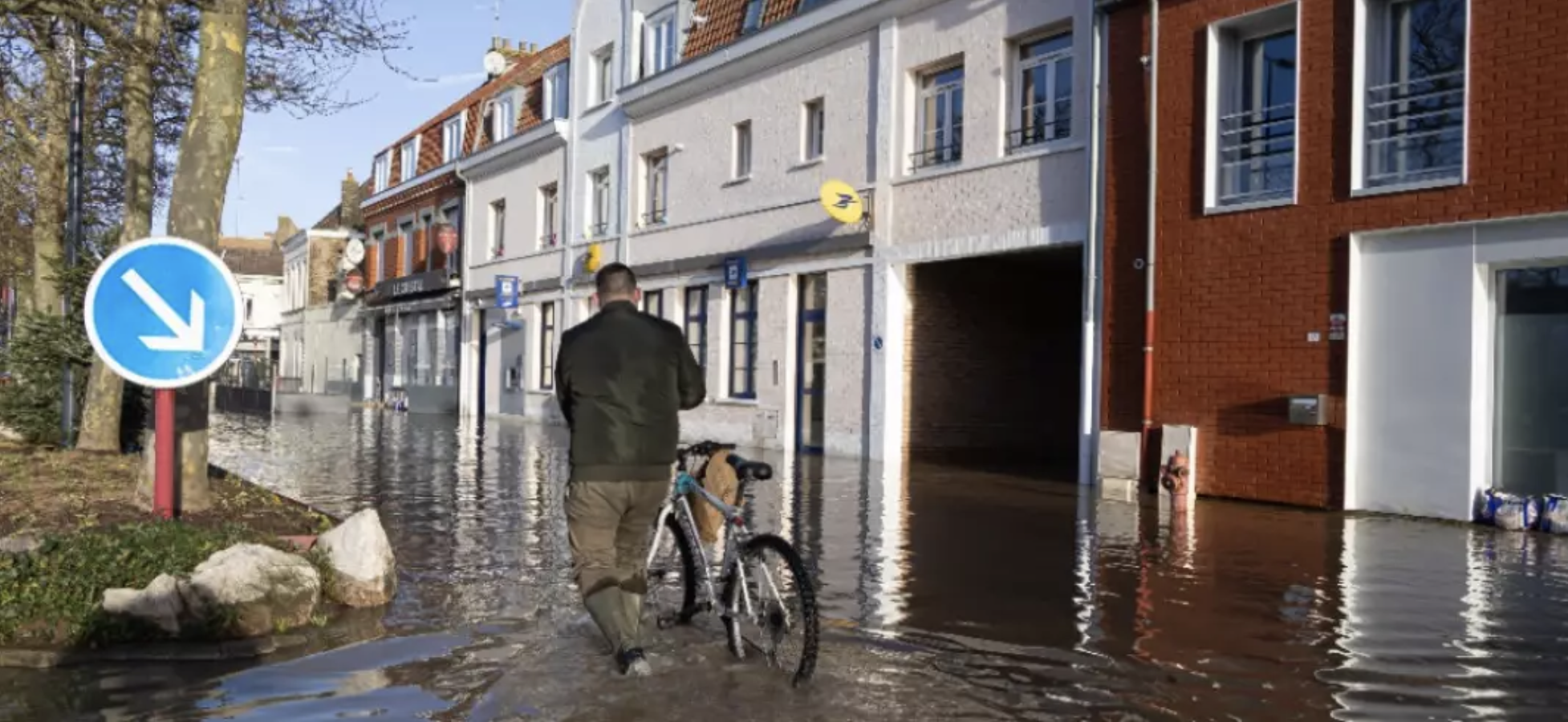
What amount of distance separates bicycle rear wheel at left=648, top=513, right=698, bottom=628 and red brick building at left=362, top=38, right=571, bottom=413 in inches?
1041

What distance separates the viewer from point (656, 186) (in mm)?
26062

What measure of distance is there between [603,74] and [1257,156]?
688 inches

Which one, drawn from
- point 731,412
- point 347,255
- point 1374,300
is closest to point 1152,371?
point 1374,300

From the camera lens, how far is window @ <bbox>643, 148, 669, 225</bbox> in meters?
25.5

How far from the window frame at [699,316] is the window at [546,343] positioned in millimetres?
6565

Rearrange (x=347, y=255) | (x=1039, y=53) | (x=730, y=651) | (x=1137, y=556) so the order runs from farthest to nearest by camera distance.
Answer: (x=347, y=255), (x=1039, y=53), (x=1137, y=556), (x=730, y=651)

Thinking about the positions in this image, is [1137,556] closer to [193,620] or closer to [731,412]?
[193,620]

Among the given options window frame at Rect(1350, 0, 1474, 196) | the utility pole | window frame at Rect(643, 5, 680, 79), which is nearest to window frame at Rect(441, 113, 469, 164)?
window frame at Rect(643, 5, 680, 79)

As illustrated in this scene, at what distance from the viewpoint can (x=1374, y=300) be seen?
1284cm

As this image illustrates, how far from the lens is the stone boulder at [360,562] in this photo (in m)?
7.16

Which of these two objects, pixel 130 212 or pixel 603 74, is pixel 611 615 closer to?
pixel 130 212

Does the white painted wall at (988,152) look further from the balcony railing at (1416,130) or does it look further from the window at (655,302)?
the window at (655,302)

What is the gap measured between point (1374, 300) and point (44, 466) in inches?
472

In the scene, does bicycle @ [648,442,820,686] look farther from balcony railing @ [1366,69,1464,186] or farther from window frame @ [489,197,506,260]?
window frame @ [489,197,506,260]
